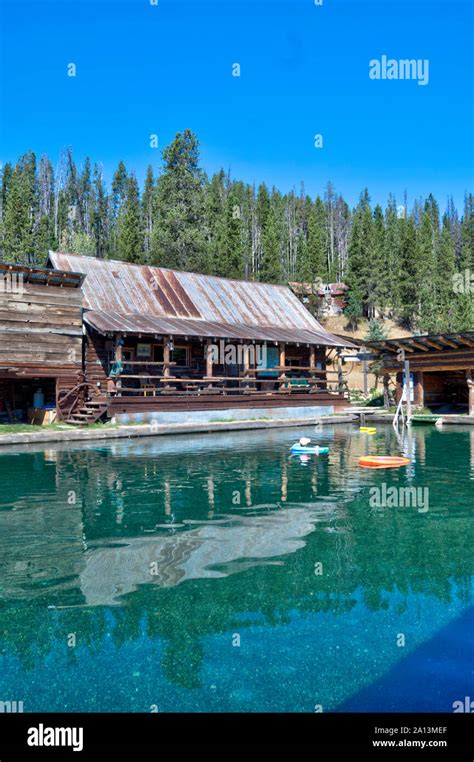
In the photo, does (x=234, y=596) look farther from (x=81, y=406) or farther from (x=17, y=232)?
(x=17, y=232)

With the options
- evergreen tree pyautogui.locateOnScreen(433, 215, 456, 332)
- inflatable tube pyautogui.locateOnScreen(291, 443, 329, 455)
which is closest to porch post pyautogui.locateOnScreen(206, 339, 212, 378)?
inflatable tube pyautogui.locateOnScreen(291, 443, 329, 455)

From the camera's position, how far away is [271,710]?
15.6 feet

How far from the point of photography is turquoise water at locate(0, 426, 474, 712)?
16.8 feet

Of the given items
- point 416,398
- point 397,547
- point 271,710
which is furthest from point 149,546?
point 416,398

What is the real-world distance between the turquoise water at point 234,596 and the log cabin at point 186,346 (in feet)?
47.8

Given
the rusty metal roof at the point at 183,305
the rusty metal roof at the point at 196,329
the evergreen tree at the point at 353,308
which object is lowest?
the rusty metal roof at the point at 196,329

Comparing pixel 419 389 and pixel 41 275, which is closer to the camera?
pixel 41 275

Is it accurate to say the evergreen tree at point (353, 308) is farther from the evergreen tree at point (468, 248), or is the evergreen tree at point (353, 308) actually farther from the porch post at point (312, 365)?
the porch post at point (312, 365)

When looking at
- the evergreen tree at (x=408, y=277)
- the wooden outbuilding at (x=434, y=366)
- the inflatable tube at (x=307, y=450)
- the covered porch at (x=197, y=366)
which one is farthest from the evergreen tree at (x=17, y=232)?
the inflatable tube at (x=307, y=450)

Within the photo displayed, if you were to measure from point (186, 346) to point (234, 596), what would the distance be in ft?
88.2

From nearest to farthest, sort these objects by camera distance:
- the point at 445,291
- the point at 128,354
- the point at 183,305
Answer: the point at 128,354, the point at 183,305, the point at 445,291

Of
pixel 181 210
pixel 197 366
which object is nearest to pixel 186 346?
pixel 197 366

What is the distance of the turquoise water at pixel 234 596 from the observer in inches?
201

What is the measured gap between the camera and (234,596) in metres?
7.09
